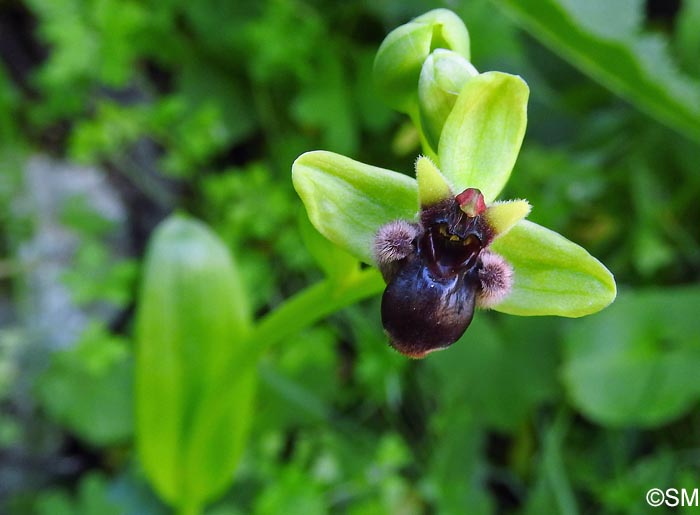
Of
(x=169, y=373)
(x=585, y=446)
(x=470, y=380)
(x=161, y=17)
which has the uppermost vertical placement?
(x=161, y=17)

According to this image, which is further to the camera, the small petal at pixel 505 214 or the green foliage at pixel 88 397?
the green foliage at pixel 88 397

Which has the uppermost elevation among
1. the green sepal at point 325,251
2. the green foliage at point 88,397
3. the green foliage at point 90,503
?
the green sepal at point 325,251

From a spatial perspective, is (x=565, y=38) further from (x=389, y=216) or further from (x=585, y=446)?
(x=585, y=446)

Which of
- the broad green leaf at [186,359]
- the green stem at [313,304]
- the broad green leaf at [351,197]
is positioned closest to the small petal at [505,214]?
the broad green leaf at [351,197]

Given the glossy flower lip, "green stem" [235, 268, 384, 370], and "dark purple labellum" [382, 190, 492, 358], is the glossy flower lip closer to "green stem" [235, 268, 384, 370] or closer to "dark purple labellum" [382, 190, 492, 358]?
"dark purple labellum" [382, 190, 492, 358]

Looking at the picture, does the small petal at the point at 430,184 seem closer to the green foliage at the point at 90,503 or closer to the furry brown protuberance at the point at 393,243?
the furry brown protuberance at the point at 393,243

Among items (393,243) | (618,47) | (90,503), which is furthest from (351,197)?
(90,503)

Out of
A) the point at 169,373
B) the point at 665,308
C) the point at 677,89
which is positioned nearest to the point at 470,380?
the point at 665,308
